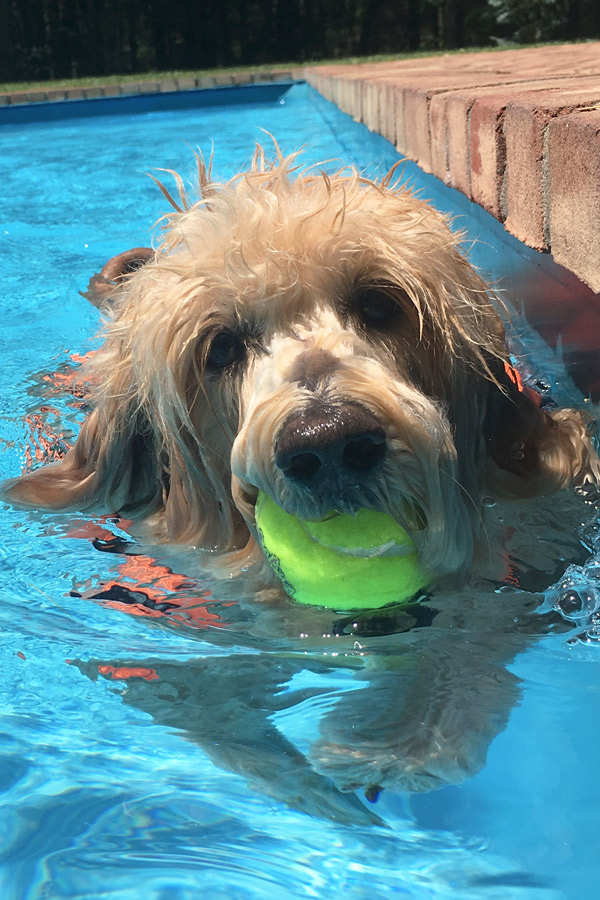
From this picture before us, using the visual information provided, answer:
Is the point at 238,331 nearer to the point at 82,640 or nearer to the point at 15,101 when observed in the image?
the point at 82,640

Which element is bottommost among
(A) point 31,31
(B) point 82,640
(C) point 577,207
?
(B) point 82,640

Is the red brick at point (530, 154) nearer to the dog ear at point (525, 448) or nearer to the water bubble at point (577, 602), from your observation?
the dog ear at point (525, 448)

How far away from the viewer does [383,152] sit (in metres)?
8.11

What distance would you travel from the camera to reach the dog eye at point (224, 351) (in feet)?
9.46

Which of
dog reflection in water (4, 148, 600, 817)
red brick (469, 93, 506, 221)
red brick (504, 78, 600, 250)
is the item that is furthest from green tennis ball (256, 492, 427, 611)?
red brick (469, 93, 506, 221)

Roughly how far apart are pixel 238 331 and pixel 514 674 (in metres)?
1.14

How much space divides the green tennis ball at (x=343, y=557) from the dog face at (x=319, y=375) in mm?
62

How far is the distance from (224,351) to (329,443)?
0.72m

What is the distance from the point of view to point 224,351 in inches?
115

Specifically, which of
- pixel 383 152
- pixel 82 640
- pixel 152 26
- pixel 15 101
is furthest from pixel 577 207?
pixel 152 26

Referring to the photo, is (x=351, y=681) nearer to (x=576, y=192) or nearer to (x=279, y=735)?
(x=279, y=735)

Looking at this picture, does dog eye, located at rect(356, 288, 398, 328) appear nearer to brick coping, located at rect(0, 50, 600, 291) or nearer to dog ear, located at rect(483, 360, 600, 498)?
dog ear, located at rect(483, 360, 600, 498)

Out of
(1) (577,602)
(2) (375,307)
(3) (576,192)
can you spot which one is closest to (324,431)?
(2) (375,307)

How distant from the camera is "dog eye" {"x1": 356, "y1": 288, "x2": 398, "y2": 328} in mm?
2822
